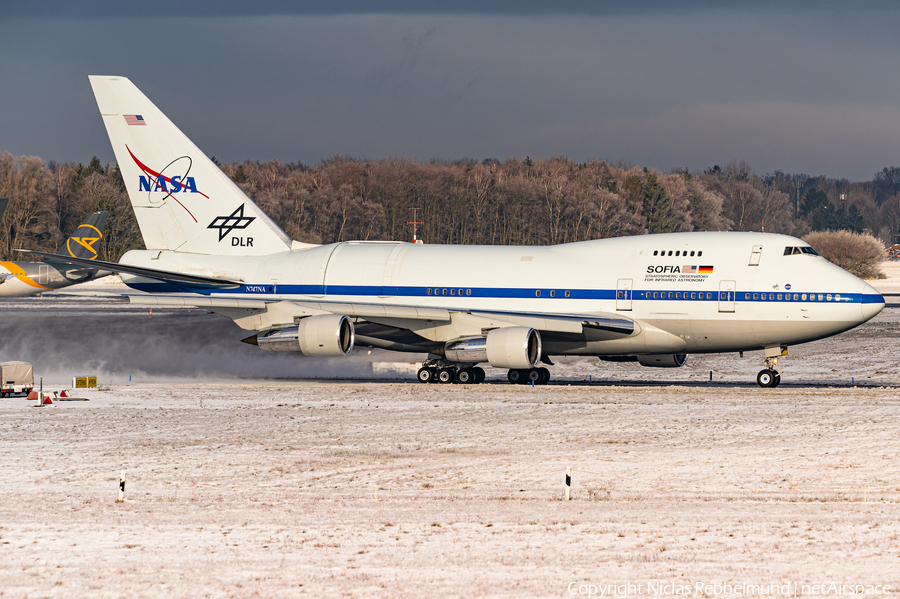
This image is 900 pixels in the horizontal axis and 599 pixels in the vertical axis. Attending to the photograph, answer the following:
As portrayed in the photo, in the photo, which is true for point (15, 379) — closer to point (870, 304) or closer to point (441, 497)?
point (441, 497)

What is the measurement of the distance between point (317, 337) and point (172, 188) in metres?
10.5

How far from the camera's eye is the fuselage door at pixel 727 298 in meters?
33.4

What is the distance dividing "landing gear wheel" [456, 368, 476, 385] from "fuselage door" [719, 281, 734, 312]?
9523 mm

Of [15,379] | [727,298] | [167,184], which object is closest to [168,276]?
[167,184]

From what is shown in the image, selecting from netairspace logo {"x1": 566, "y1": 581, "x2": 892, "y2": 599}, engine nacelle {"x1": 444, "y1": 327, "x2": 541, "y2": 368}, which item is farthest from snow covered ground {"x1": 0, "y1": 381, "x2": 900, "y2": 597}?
engine nacelle {"x1": 444, "y1": 327, "x2": 541, "y2": 368}

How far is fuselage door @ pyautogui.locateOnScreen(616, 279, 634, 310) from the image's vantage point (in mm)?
34531

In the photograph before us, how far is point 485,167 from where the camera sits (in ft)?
522

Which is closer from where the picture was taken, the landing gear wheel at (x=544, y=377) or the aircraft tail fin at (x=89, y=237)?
the landing gear wheel at (x=544, y=377)

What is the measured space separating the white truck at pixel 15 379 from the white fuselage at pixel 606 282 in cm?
740

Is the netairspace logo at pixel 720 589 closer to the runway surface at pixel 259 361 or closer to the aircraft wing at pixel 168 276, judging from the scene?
the runway surface at pixel 259 361

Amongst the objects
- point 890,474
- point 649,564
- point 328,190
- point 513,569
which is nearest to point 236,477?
point 513,569

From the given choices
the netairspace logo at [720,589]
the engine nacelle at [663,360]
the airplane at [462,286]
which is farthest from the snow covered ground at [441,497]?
the engine nacelle at [663,360]

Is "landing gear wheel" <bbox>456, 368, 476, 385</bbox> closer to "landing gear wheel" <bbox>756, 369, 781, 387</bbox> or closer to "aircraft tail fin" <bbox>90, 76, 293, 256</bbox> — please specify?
"aircraft tail fin" <bbox>90, 76, 293, 256</bbox>

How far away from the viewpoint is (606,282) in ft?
114
